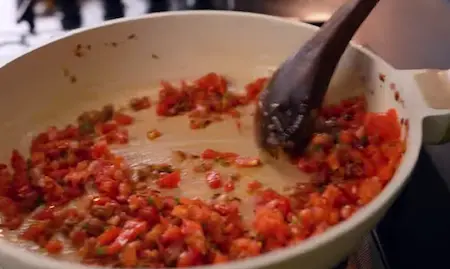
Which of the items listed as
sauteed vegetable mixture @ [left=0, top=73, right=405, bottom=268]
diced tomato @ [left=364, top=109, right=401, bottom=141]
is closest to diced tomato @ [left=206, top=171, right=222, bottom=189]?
sauteed vegetable mixture @ [left=0, top=73, right=405, bottom=268]

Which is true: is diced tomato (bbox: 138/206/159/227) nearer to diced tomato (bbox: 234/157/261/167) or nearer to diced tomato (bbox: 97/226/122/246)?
diced tomato (bbox: 97/226/122/246)

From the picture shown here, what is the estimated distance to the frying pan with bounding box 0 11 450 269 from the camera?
0.80 metres

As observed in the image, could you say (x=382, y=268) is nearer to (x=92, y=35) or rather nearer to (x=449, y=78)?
(x=449, y=78)

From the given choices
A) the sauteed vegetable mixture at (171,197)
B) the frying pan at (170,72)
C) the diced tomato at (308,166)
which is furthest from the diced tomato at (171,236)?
the diced tomato at (308,166)

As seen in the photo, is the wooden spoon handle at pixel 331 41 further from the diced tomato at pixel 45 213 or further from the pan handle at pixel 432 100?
the diced tomato at pixel 45 213

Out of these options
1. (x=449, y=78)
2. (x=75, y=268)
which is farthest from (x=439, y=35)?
(x=75, y=268)

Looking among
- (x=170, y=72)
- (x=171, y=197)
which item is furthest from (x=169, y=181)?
(x=170, y=72)

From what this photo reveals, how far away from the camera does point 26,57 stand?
0.92m

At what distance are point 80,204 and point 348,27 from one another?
0.41m

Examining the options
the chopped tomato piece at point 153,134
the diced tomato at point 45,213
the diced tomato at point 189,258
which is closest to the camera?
the diced tomato at point 189,258

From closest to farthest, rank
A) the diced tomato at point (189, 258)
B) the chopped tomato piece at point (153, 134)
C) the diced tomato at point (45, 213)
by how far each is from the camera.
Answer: the diced tomato at point (189, 258) → the diced tomato at point (45, 213) → the chopped tomato piece at point (153, 134)

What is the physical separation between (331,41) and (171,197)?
0.29m

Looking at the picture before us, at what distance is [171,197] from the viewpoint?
2.61 ft

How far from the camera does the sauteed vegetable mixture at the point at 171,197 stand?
2.31 ft
